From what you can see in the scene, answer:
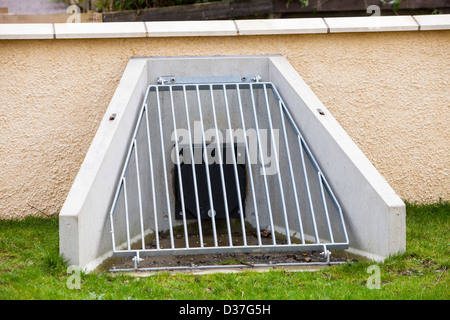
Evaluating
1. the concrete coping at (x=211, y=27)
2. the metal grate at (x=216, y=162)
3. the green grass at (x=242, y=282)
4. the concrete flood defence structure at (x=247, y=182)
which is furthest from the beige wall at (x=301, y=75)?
the green grass at (x=242, y=282)

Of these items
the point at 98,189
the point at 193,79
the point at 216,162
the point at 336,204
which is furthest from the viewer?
the point at 193,79

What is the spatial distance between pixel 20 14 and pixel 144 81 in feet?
11.2

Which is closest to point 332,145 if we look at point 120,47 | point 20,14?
point 120,47

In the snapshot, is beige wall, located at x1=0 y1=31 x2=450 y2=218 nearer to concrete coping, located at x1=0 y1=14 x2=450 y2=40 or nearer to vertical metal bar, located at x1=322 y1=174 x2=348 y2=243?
concrete coping, located at x1=0 y1=14 x2=450 y2=40

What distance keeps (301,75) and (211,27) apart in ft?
2.93

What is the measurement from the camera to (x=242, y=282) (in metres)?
3.66

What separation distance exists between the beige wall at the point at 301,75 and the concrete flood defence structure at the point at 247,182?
209 mm

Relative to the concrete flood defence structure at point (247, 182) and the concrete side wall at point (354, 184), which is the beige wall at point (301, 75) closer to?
the concrete flood defence structure at point (247, 182)

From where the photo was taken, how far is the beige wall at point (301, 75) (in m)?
5.39

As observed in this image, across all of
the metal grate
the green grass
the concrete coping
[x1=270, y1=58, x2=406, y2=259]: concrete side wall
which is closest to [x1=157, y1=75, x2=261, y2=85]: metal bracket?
the metal grate

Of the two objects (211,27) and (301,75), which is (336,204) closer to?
(301,75)

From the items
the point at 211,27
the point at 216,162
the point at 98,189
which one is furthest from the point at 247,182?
the point at 98,189

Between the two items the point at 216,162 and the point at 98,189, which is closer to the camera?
the point at 98,189

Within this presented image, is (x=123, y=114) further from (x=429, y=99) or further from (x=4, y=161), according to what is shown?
(x=429, y=99)
